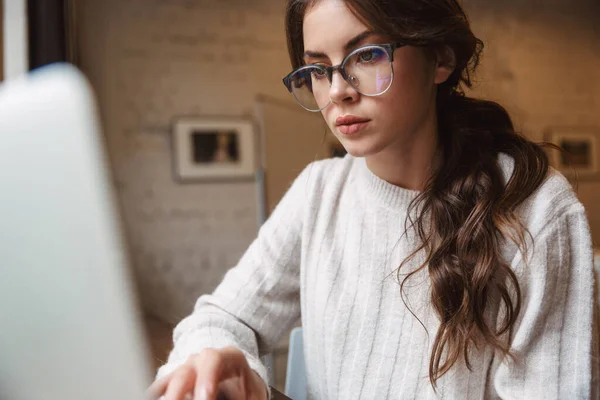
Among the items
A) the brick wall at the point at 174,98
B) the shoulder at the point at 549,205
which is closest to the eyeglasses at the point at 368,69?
the shoulder at the point at 549,205

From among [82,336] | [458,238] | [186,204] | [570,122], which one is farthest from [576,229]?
[570,122]

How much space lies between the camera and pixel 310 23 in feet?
2.57

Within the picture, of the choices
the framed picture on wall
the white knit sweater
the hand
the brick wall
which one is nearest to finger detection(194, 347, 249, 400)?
the hand

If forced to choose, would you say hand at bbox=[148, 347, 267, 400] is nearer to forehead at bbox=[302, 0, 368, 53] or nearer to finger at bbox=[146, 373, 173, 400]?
finger at bbox=[146, 373, 173, 400]

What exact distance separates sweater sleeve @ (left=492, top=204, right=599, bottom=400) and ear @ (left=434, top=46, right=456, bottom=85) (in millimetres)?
248

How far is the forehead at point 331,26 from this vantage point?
74cm

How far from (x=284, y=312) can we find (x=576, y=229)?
1.57 feet

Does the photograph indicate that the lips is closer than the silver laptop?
No

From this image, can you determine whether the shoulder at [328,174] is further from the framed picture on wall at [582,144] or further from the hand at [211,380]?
the framed picture on wall at [582,144]

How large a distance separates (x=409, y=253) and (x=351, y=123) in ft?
0.79

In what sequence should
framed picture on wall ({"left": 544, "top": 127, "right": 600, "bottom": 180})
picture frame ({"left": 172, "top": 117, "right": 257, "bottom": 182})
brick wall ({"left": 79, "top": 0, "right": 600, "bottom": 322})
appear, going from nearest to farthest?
brick wall ({"left": 79, "top": 0, "right": 600, "bottom": 322}), picture frame ({"left": 172, "top": 117, "right": 257, "bottom": 182}), framed picture on wall ({"left": 544, "top": 127, "right": 600, "bottom": 180})

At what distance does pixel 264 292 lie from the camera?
3.17 ft

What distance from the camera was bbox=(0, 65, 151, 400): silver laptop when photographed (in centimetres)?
24

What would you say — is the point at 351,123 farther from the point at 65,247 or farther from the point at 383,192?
the point at 65,247
